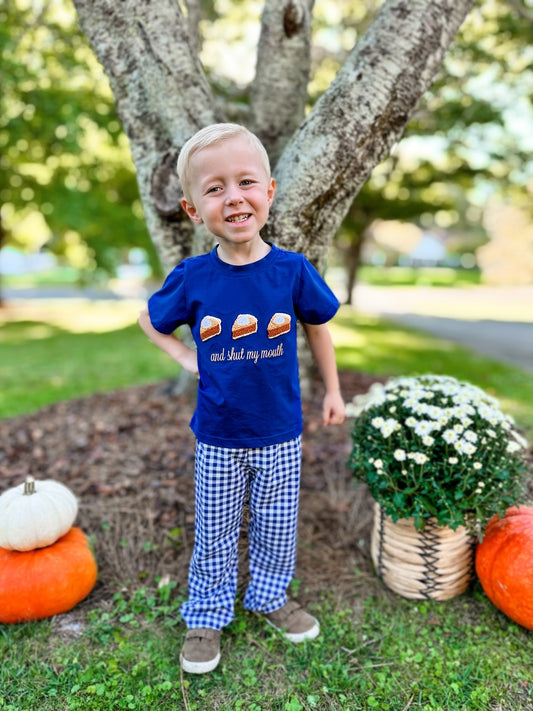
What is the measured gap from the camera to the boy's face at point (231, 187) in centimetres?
170

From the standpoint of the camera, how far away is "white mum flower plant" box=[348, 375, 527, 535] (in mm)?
2168

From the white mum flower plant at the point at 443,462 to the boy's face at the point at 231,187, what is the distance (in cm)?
111

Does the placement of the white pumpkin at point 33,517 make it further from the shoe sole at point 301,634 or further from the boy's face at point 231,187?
the boy's face at point 231,187

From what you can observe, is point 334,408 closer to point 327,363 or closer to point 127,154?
point 327,363

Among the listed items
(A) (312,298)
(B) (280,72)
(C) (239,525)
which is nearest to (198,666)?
(C) (239,525)

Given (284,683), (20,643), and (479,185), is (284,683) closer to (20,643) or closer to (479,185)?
(20,643)

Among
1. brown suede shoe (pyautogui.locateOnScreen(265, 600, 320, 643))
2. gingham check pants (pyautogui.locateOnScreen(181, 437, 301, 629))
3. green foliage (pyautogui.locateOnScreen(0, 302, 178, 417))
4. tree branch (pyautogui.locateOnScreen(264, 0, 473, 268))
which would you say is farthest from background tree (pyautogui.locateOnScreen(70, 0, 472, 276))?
green foliage (pyautogui.locateOnScreen(0, 302, 178, 417))

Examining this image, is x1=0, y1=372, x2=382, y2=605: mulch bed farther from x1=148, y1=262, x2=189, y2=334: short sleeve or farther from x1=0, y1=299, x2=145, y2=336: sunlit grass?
x1=0, y1=299, x2=145, y2=336: sunlit grass

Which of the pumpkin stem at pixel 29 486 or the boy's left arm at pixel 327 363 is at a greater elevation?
the boy's left arm at pixel 327 363

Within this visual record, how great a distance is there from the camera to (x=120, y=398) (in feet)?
15.2

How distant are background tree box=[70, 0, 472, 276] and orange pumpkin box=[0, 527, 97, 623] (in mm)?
1783

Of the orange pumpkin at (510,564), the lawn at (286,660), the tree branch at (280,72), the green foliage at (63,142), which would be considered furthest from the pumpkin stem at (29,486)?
the green foliage at (63,142)

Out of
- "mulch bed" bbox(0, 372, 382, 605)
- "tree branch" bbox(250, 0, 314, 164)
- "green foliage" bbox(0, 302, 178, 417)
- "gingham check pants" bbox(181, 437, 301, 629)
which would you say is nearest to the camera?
"gingham check pants" bbox(181, 437, 301, 629)

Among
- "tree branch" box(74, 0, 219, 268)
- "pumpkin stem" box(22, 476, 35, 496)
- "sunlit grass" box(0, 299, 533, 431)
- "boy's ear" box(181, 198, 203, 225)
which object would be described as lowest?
"sunlit grass" box(0, 299, 533, 431)
